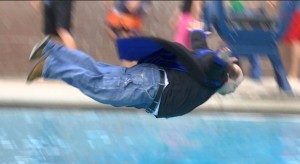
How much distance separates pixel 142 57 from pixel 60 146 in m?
1.08

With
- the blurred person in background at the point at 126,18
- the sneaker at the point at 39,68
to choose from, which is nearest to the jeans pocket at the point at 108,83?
the sneaker at the point at 39,68

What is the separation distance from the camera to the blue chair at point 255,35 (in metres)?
5.53

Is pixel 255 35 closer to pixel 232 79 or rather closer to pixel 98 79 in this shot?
pixel 232 79

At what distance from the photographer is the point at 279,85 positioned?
5.62 m

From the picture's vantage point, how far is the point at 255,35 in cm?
554

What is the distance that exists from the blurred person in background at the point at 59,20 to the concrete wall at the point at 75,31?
0.51m

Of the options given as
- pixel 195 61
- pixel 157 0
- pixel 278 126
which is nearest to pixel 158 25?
pixel 157 0

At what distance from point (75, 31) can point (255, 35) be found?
2.49m

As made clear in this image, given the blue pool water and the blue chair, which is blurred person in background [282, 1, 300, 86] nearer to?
the blue chair

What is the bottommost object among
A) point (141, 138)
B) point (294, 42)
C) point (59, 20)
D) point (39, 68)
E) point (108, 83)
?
point (294, 42)

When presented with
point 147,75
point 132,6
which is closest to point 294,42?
point 132,6

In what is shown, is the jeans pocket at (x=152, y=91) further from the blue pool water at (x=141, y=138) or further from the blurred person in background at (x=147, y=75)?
the blue pool water at (x=141, y=138)

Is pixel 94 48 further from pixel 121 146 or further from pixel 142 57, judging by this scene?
pixel 142 57

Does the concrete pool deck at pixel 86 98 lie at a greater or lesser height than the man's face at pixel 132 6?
lesser
